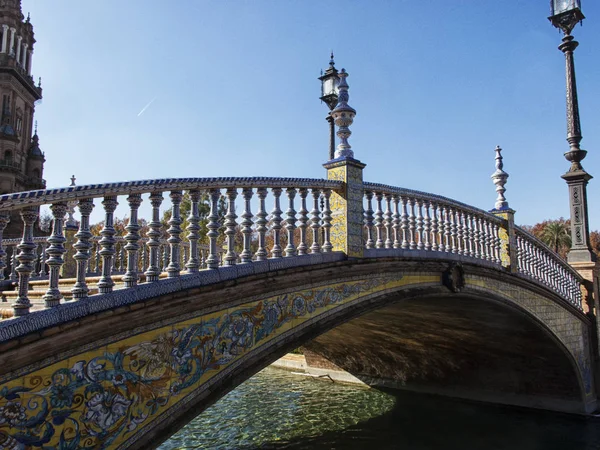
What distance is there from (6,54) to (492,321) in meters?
42.7

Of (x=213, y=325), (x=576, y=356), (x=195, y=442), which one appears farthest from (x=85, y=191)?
(x=576, y=356)

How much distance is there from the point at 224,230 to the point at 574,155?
42.7 feet

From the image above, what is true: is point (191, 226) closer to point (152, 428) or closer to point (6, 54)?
point (152, 428)

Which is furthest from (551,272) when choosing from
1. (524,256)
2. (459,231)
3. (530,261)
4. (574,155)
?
(459,231)

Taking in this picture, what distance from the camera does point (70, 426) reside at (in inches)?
133

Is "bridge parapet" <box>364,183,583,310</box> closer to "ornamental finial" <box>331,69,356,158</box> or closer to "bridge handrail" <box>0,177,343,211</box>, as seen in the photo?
"ornamental finial" <box>331,69,356,158</box>

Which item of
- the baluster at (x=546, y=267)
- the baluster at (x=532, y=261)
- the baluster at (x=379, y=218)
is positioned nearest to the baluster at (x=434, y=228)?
the baluster at (x=379, y=218)

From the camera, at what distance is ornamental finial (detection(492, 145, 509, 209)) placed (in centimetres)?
1096

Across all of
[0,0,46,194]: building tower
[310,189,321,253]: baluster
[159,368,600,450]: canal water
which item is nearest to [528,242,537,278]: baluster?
[159,368,600,450]: canal water

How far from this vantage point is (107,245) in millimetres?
3842

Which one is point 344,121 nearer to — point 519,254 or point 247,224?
point 247,224

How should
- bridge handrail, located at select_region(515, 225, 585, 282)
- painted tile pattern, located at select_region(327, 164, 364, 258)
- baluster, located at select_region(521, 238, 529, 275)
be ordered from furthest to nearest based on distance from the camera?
baluster, located at select_region(521, 238, 529, 275)
bridge handrail, located at select_region(515, 225, 585, 282)
painted tile pattern, located at select_region(327, 164, 364, 258)

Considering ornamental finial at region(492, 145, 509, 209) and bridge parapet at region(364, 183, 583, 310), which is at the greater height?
ornamental finial at region(492, 145, 509, 209)

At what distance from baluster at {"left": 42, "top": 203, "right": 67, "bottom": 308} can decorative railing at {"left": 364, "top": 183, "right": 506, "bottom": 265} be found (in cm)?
419
